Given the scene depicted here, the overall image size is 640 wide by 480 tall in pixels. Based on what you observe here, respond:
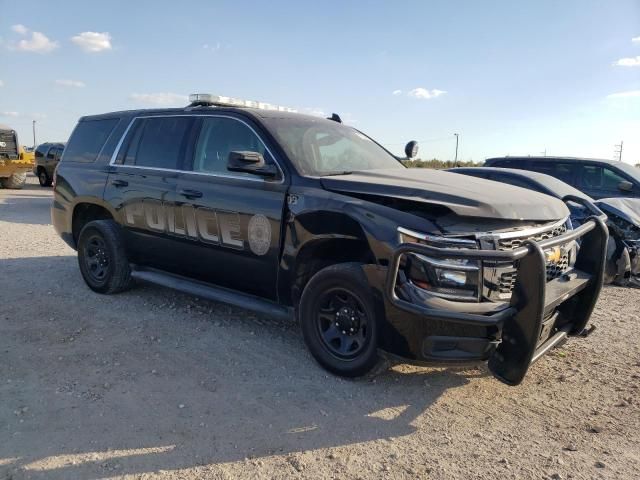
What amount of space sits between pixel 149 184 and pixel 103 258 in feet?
3.88

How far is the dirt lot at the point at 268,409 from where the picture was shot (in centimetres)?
281

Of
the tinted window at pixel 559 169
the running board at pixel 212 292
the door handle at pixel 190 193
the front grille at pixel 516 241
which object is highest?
the tinted window at pixel 559 169

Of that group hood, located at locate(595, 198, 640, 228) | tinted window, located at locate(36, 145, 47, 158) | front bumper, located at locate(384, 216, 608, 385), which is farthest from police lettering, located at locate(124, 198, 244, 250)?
tinted window, located at locate(36, 145, 47, 158)

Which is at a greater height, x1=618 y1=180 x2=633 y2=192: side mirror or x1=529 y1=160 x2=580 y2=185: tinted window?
x1=529 y1=160 x2=580 y2=185: tinted window

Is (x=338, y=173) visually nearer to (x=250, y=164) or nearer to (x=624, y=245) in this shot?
(x=250, y=164)

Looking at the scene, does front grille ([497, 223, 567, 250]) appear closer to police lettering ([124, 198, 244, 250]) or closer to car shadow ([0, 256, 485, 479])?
car shadow ([0, 256, 485, 479])

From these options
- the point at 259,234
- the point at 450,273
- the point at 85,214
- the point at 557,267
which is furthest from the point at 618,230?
the point at 85,214

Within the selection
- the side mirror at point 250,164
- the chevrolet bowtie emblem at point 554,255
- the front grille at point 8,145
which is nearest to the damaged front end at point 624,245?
the chevrolet bowtie emblem at point 554,255

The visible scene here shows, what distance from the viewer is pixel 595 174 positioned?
8.98 metres

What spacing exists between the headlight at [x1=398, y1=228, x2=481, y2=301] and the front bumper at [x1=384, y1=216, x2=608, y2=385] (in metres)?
0.08

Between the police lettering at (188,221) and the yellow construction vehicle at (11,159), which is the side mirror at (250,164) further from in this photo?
the yellow construction vehicle at (11,159)

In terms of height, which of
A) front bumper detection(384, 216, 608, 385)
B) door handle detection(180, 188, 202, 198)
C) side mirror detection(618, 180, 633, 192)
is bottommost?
front bumper detection(384, 216, 608, 385)

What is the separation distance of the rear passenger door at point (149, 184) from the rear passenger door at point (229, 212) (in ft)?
0.71

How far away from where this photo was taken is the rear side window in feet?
19.1
